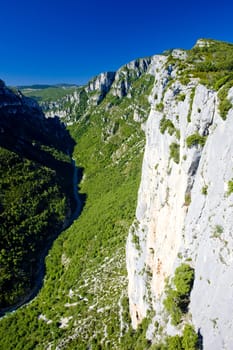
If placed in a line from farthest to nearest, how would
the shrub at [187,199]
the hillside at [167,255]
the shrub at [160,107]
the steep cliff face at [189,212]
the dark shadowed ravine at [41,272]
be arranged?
the dark shadowed ravine at [41,272], the shrub at [160,107], the shrub at [187,199], the hillside at [167,255], the steep cliff face at [189,212]

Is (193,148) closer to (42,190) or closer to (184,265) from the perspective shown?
(184,265)

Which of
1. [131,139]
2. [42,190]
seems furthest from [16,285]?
[131,139]

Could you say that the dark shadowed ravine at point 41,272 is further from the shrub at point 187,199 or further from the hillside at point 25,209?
the shrub at point 187,199

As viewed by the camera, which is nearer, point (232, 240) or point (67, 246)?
point (232, 240)

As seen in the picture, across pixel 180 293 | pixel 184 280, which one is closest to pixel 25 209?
pixel 180 293

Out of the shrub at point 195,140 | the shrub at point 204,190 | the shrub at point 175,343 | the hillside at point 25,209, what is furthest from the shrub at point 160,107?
the hillside at point 25,209

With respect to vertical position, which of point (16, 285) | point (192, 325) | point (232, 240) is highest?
point (232, 240)

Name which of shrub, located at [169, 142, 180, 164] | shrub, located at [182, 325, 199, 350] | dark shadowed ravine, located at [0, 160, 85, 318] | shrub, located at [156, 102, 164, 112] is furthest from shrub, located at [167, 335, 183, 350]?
dark shadowed ravine, located at [0, 160, 85, 318]
